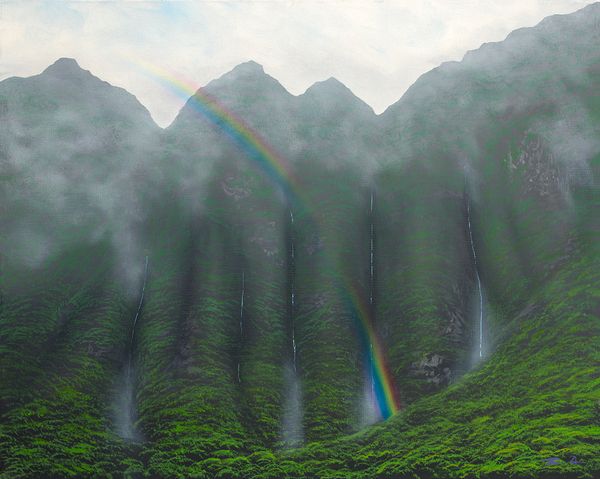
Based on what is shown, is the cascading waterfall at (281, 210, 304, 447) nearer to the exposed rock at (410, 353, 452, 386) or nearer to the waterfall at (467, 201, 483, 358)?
the exposed rock at (410, 353, 452, 386)

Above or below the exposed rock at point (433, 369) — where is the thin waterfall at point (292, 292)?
above

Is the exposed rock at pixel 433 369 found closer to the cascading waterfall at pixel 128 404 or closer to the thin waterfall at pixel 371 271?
the thin waterfall at pixel 371 271

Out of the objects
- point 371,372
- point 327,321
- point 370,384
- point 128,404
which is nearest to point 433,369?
point 370,384

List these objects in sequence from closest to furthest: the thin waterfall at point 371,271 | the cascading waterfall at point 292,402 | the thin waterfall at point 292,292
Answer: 1. the cascading waterfall at point 292,402
2. the thin waterfall at point 371,271
3. the thin waterfall at point 292,292

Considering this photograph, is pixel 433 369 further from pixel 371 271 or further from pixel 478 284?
pixel 371 271

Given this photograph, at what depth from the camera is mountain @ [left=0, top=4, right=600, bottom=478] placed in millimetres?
103375

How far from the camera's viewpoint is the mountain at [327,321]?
10338cm

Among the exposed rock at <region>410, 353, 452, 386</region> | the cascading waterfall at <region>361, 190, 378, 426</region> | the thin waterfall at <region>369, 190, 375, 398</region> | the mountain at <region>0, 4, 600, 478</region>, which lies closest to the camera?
the mountain at <region>0, 4, 600, 478</region>

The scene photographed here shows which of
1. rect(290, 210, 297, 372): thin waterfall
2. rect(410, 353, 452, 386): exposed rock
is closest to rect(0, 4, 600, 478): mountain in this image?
rect(410, 353, 452, 386): exposed rock

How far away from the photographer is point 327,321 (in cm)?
15225

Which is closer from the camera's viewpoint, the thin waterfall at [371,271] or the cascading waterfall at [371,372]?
the cascading waterfall at [371,372]

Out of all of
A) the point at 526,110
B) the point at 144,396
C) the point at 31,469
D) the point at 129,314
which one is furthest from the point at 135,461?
the point at 526,110

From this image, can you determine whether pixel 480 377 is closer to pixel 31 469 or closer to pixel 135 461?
pixel 135 461

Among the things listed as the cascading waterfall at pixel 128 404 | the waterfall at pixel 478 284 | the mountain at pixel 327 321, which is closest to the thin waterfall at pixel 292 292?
the mountain at pixel 327 321
